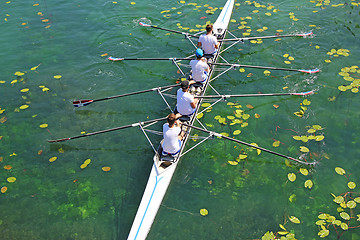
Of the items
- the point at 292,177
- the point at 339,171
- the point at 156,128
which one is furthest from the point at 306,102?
the point at 156,128

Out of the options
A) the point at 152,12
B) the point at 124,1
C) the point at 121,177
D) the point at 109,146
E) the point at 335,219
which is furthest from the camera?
the point at 124,1

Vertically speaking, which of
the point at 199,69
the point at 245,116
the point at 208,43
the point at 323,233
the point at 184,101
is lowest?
the point at 323,233

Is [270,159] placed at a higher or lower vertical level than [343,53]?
lower

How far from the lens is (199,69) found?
9719 millimetres

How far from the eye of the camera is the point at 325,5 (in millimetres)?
14977

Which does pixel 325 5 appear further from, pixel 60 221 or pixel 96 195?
pixel 60 221

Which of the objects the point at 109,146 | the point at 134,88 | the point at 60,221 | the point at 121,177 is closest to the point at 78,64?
the point at 134,88

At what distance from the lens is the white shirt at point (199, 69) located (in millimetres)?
9656

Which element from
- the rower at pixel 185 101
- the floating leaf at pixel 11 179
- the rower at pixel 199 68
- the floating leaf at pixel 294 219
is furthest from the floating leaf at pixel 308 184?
the floating leaf at pixel 11 179

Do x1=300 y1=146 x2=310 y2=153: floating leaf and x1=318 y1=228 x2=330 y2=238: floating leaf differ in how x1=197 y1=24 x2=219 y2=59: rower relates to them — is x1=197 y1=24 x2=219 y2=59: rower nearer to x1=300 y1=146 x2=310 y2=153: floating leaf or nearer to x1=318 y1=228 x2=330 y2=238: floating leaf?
x1=300 y1=146 x2=310 y2=153: floating leaf

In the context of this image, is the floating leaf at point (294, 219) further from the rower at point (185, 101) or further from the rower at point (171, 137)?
the rower at point (185, 101)

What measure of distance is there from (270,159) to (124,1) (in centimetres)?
1280

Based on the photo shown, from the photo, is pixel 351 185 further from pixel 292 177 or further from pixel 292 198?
pixel 292 198

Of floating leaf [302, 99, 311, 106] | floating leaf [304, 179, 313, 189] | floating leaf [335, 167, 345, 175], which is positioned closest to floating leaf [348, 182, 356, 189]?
floating leaf [335, 167, 345, 175]
